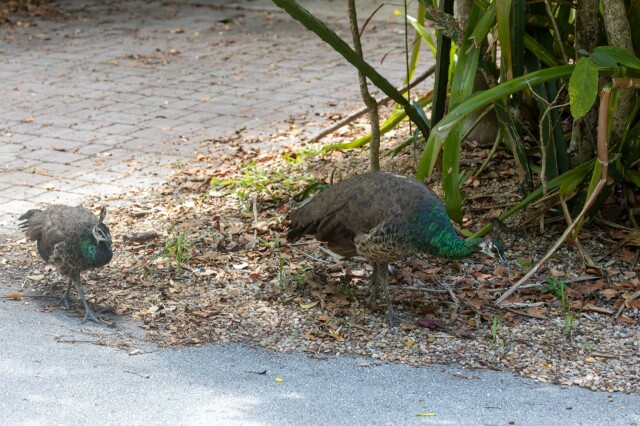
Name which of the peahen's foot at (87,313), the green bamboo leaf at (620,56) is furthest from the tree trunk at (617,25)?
the peahen's foot at (87,313)

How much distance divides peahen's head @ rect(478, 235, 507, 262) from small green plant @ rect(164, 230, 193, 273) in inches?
69.8

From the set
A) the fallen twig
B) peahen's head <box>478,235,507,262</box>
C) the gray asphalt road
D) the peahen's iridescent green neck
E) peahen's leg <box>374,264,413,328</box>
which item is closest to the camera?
the gray asphalt road

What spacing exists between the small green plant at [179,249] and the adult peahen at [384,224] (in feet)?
2.56

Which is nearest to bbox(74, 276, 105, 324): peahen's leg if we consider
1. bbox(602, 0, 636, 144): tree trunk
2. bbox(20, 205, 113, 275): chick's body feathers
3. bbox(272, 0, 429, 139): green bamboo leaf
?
bbox(20, 205, 113, 275): chick's body feathers

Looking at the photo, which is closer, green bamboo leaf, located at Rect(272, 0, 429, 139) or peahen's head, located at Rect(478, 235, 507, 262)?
peahen's head, located at Rect(478, 235, 507, 262)

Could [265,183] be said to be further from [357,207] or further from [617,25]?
[617,25]

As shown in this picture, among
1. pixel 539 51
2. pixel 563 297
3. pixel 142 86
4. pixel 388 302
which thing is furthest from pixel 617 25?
pixel 142 86

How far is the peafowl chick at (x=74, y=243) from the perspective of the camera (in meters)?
5.00

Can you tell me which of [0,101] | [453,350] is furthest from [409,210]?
[0,101]

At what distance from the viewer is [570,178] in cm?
534

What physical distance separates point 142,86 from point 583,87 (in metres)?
5.84

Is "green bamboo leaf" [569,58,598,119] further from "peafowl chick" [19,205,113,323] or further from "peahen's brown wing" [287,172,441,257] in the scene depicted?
"peafowl chick" [19,205,113,323]

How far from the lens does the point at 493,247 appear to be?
4672 mm

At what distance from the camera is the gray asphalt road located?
13.4ft
